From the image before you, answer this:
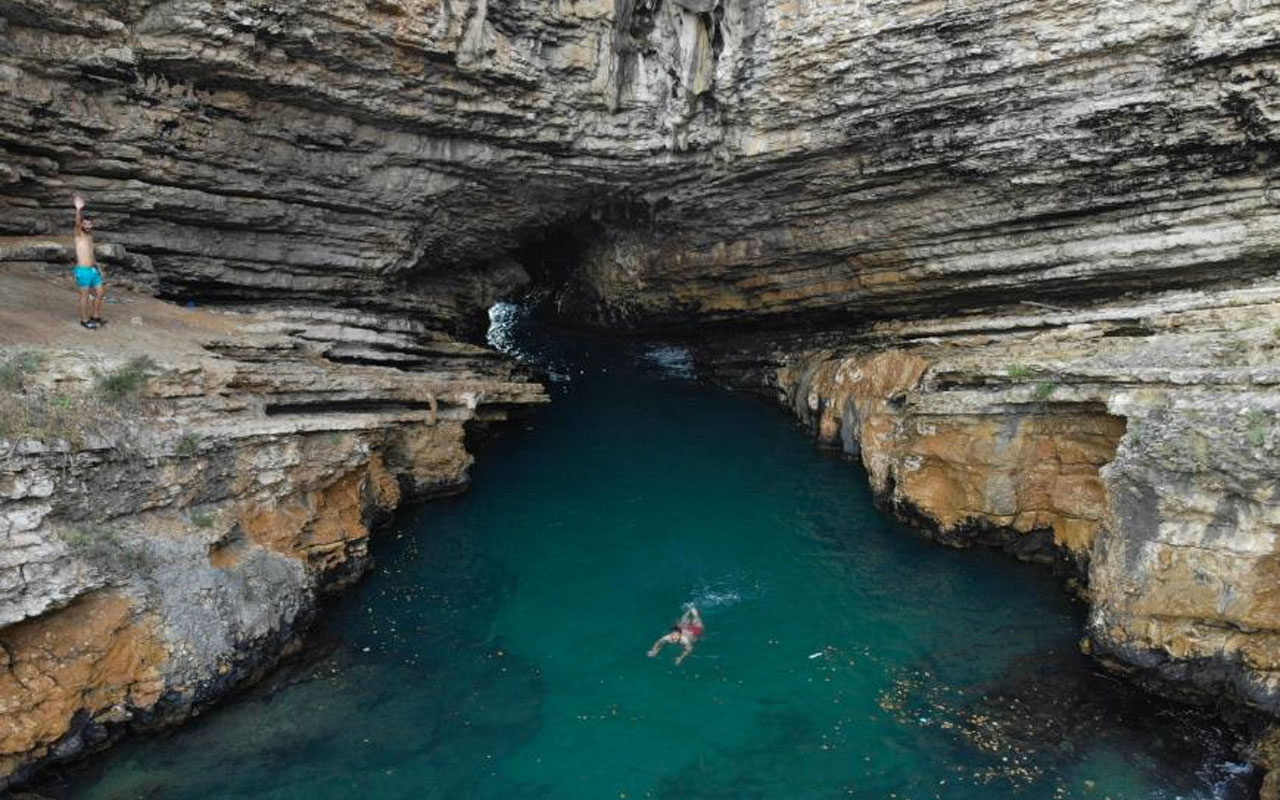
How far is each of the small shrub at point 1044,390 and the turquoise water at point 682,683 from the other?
3.47 m

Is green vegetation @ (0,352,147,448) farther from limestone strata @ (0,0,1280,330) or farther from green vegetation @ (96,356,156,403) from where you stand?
limestone strata @ (0,0,1280,330)

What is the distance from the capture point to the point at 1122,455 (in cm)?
1241

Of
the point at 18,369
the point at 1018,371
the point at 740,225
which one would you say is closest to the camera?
the point at 18,369

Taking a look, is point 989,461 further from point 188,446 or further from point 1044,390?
point 188,446

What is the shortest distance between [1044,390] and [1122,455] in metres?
2.47

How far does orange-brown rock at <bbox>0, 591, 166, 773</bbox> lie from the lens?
970 centimetres

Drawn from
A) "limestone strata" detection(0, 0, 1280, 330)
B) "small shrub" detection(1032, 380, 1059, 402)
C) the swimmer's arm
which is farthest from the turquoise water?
"limestone strata" detection(0, 0, 1280, 330)

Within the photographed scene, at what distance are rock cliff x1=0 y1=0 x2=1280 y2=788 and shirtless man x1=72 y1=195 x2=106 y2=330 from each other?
1746 mm

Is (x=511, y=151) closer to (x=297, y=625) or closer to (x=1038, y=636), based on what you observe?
(x=297, y=625)

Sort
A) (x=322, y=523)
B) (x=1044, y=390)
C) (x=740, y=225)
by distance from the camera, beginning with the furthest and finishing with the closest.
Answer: (x=740, y=225) → (x=1044, y=390) → (x=322, y=523)

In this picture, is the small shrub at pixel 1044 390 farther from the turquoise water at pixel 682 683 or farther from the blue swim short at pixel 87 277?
the blue swim short at pixel 87 277

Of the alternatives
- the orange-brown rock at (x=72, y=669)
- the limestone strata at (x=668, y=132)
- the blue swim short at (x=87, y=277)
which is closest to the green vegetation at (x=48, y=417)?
the orange-brown rock at (x=72, y=669)

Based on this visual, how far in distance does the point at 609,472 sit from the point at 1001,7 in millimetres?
13541

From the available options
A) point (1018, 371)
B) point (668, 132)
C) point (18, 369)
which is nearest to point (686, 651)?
point (1018, 371)
